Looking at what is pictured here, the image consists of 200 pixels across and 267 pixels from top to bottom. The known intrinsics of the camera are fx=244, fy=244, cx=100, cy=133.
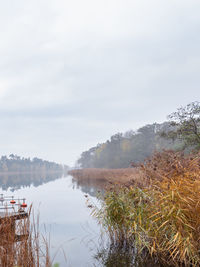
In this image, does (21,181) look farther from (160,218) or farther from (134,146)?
(160,218)

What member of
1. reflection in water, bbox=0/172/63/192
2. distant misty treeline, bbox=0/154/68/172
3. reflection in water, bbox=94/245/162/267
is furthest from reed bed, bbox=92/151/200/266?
distant misty treeline, bbox=0/154/68/172

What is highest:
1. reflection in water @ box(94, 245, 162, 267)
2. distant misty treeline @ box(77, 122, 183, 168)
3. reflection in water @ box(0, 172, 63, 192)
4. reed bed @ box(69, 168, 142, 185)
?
distant misty treeline @ box(77, 122, 183, 168)

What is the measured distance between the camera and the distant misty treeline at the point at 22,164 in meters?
129

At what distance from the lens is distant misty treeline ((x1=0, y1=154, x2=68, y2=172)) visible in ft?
422

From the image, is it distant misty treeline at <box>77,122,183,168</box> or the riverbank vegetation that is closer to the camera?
the riverbank vegetation

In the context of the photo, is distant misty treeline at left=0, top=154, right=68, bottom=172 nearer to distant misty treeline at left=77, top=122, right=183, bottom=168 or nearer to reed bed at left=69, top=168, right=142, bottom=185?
distant misty treeline at left=77, top=122, right=183, bottom=168

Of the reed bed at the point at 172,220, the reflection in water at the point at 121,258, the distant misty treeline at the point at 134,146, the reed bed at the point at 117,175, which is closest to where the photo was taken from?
the reed bed at the point at 172,220

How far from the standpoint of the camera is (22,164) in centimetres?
13975

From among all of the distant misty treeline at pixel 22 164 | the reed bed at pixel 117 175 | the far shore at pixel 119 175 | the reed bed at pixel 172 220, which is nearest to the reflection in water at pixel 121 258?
the reed bed at pixel 172 220

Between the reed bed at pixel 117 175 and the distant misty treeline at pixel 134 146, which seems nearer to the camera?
the reed bed at pixel 117 175

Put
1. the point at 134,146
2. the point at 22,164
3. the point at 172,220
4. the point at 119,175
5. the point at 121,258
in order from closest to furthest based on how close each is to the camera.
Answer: the point at 172,220 < the point at 121,258 < the point at 119,175 < the point at 134,146 < the point at 22,164

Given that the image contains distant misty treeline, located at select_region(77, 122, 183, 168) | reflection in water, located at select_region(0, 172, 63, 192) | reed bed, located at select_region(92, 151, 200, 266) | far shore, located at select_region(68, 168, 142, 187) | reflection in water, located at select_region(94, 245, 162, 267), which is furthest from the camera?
distant misty treeline, located at select_region(77, 122, 183, 168)

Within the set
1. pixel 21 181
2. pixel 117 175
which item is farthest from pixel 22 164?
pixel 117 175

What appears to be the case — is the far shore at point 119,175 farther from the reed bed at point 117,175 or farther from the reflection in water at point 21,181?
the reflection in water at point 21,181
